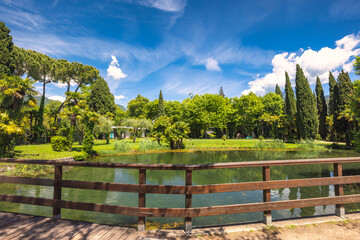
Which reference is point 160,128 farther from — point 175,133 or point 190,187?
point 190,187

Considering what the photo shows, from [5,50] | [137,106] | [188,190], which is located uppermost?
[5,50]

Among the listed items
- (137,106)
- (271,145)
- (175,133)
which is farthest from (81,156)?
(137,106)

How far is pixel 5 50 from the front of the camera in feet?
66.5

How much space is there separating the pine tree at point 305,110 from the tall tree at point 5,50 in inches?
1664

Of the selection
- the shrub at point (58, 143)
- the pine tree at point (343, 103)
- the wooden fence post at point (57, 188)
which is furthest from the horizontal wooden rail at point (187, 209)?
the pine tree at point (343, 103)

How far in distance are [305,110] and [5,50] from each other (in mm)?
43252

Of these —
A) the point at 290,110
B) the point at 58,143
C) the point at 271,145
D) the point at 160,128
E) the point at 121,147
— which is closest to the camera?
the point at 58,143

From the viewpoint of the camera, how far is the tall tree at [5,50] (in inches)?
786

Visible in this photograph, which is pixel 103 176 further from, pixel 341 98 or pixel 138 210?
pixel 341 98

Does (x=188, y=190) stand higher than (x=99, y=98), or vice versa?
(x=99, y=98)

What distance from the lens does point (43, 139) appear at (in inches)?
1083

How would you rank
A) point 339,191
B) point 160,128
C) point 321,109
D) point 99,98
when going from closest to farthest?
point 339,191, point 160,128, point 99,98, point 321,109

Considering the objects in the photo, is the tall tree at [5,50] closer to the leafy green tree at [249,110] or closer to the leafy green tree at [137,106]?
the leafy green tree at [137,106]

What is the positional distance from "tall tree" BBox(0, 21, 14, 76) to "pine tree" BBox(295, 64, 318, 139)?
4228 cm
